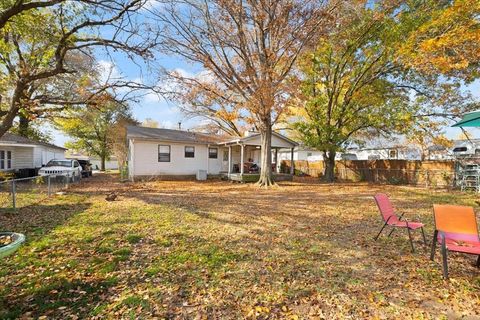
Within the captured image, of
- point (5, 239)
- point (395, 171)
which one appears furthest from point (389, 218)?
point (395, 171)

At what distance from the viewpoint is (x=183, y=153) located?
65.5 ft

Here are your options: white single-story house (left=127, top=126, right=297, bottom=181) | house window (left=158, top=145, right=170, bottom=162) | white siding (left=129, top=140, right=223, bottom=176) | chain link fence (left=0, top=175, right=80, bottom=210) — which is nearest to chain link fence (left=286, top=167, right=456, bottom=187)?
white single-story house (left=127, top=126, right=297, bottom=181)

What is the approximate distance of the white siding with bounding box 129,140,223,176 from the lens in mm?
18141

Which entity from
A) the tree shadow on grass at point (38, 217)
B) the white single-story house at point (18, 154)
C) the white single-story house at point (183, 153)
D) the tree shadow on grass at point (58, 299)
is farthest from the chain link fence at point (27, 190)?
the white single-story house at point (18, 154)

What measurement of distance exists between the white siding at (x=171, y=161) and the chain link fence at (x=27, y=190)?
551 centimetres

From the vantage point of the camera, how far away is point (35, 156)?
20938 mm

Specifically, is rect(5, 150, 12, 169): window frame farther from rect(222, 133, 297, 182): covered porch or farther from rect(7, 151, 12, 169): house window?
rect(222, 133, 297, 182): covered porch

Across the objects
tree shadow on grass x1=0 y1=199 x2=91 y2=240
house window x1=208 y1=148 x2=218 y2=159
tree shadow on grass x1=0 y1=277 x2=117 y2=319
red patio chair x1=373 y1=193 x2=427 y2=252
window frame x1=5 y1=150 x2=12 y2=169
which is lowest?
tree shadow on grass x1=0 y1=277 x2=117 y2=319

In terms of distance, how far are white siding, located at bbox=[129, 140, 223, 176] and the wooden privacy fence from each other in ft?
36.2

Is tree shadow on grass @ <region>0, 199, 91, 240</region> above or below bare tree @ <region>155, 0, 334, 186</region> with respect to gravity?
below

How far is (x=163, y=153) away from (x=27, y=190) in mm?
9714

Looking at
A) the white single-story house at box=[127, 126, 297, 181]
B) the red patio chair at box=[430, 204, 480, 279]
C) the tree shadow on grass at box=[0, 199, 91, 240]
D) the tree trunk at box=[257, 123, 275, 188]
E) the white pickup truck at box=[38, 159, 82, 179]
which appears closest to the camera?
the red patio chair at box=[430, 204, 480, 279]

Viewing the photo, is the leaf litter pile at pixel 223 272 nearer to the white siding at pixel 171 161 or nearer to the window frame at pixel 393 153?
the white siding at pixel 171 161

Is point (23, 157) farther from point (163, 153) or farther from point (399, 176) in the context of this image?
point (399, 176)
